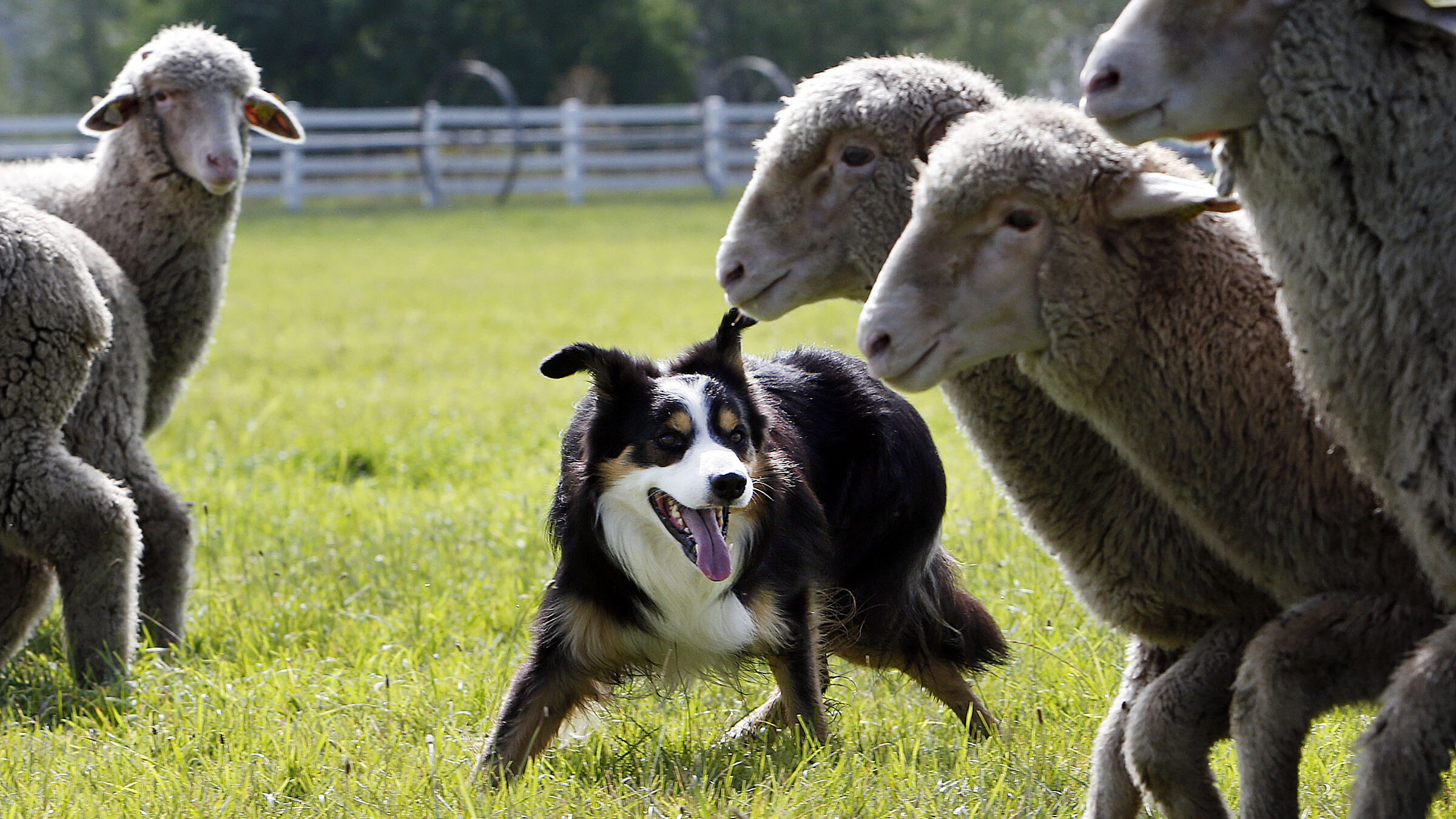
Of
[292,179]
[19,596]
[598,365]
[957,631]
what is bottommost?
[292,179]

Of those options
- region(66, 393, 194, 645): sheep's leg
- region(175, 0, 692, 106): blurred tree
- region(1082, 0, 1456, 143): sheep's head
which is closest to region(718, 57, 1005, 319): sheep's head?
region(1082, 0, 1456, 143): sheep's head

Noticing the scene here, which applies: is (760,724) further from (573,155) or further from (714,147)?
(714,147)

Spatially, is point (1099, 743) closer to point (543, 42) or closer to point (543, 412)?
point (543, 412)

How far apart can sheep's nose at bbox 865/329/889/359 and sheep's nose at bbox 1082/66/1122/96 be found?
52 centimetres

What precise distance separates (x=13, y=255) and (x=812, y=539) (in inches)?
85.4

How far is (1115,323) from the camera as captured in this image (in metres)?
2.65

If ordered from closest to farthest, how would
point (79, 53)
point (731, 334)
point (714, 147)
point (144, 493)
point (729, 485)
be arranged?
point (729, 485) < point (731, 334) < point (144, 493) < point (714, 147) < point (79, 53)

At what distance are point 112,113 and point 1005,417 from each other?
11.0ft

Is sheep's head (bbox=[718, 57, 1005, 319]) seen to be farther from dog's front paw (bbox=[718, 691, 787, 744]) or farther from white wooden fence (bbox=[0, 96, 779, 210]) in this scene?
white wooden fence (bbox=[0, 96, 779, 210])

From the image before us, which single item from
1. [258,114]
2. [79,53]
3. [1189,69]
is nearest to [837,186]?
[1189,69]

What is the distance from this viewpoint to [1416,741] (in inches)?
89.8

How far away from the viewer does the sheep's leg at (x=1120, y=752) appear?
2867mm

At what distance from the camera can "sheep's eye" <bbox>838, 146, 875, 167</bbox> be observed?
122 inches

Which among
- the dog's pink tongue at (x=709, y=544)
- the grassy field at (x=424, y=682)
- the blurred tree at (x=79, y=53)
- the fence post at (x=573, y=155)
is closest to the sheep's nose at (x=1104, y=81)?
the grassy field at (x=424, y=682)
